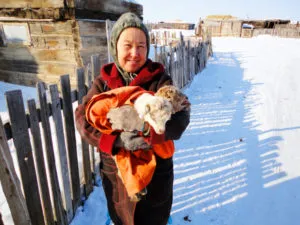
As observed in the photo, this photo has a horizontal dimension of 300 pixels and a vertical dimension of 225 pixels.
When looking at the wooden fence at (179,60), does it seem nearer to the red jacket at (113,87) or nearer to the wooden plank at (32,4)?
the wooden plank at (32,4)

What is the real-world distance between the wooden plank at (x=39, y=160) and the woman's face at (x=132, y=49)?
3.00 ft

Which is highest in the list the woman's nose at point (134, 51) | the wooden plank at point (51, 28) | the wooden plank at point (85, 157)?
the wooden plank at point (51, 28)

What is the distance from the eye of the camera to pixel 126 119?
3.96ft

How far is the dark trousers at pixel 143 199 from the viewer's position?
161 cm

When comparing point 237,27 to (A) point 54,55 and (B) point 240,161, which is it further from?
(B) point 240,161

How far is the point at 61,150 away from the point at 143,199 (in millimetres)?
1149

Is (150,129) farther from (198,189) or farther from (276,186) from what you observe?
(276,186)

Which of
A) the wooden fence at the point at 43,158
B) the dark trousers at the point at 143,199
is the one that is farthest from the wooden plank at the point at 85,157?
the dark trousers at the point at 143,199

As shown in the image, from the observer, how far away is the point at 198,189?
10.1ft

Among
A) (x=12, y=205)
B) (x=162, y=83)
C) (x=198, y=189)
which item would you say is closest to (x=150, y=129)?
(x=162, y=83)

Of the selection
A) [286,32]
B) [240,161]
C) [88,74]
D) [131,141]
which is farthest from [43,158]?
[286,32]

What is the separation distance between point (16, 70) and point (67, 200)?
235 inches

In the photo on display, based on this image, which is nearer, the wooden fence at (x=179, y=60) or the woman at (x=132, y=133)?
the woman at (x=132, y=133)

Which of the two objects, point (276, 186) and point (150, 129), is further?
point (276, 186)
